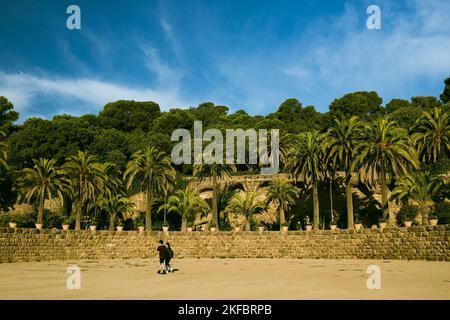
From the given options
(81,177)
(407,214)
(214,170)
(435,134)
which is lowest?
(407,214)

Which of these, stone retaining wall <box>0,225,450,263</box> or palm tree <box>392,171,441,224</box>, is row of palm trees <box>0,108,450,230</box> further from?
stone retaining wall <box>0,225,450,263</box>

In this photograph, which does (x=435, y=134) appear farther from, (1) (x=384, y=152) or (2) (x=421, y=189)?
(2) (x=421, y=189)

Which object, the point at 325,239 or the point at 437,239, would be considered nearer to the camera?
the point at 437,239

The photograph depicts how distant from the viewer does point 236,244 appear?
42906mm

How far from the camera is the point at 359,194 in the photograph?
58.8m

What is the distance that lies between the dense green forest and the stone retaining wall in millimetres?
3982

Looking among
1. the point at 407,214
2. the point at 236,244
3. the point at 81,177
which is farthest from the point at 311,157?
the point at 81,177

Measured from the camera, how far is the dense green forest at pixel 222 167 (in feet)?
138

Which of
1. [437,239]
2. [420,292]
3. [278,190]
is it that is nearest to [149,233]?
[278,190]

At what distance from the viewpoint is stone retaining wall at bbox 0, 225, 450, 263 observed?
31375mm

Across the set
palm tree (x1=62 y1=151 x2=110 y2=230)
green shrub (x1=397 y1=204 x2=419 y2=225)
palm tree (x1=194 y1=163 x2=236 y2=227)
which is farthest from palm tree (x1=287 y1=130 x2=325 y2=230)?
palm tree (x1=62 y1=151 x2=110 y2=230)

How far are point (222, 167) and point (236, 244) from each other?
12399 mm

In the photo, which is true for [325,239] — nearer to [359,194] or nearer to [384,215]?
[384,215]
